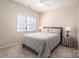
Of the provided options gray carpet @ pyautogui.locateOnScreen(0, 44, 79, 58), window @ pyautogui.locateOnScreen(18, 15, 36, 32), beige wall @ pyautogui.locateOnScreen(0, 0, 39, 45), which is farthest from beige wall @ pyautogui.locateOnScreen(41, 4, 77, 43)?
beige wall @ pyautogui.locateOnScreen(0, 0, 39, 45)

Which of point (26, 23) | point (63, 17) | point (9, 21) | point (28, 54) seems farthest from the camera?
point (26, 23)

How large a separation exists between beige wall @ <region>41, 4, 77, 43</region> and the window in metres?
1.10

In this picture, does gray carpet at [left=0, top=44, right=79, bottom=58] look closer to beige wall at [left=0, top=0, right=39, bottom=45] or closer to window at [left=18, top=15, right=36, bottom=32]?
beige wall at [left=0, top=0, right=39, bottom=45]

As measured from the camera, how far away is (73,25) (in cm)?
410

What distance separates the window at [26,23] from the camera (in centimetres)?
483

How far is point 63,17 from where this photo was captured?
4.51m

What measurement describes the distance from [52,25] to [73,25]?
1.55 metres

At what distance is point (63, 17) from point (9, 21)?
12.3 feet

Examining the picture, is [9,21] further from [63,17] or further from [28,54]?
[63,17]

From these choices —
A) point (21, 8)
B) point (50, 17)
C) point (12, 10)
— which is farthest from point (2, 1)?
point (50, 17)

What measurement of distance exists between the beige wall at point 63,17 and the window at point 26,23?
1095 millimetres

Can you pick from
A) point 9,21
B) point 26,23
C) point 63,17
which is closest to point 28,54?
point 9,21

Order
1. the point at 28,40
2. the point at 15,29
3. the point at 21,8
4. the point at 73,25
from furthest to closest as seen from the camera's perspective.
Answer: the point at 21,8, the point at 15,29, the point at 73,25, the point at 28,40

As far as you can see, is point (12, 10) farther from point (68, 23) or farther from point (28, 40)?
point (68, 23)
